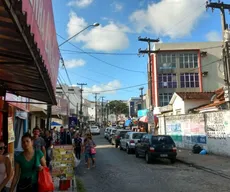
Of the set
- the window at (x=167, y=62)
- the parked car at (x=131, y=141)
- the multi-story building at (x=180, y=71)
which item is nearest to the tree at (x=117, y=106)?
the multi-story building at (x=180, y=71)

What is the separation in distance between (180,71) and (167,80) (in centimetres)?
263

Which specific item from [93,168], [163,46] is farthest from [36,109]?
[163,46]

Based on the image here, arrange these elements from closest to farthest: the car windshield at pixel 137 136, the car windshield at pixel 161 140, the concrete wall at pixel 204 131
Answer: the car windshield at pixel 161 140 → the concrete wall at pixel 204 131 → the car windshield at pixel 137 136

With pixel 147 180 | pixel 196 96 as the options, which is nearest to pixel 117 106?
pixel 196 96

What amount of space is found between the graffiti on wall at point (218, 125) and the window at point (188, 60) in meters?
30.0

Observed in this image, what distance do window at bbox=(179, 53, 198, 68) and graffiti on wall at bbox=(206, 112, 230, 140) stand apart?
30.0 metres

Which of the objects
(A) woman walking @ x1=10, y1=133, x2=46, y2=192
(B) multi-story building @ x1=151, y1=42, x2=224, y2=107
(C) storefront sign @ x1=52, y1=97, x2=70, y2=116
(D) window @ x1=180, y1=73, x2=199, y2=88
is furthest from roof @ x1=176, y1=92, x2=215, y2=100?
(A) woman walking @ x1=10, y1=133, x2=46, y2=192

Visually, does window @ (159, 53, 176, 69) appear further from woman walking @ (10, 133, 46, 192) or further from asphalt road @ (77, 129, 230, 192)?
woman walking @ (10, 133, 46, 192)

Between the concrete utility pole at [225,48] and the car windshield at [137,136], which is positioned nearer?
the concrete utility pole at [225,48]

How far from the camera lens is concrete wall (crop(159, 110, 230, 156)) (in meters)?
17.2

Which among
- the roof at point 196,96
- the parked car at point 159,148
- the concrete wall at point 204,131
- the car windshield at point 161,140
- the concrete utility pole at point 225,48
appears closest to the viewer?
the parked car at point 159,148

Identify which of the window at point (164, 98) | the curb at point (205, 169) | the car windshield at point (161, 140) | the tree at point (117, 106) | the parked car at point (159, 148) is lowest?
the curb at point (205, 169)

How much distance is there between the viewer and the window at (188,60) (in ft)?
158

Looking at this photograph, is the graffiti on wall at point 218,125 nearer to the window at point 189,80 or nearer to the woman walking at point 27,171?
the woman walking at point 27,171
